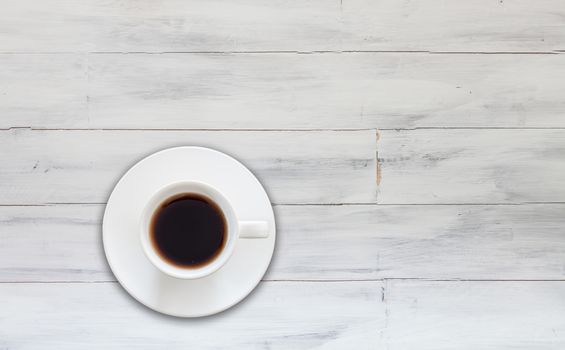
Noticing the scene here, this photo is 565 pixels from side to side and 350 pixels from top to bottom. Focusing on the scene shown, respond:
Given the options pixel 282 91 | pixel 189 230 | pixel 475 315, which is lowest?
pixel 475 315

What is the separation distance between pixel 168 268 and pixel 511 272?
1.40ft

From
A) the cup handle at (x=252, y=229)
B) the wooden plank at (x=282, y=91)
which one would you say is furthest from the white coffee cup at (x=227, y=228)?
the wooden plank at (x=282, y=91)

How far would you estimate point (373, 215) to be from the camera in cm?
78

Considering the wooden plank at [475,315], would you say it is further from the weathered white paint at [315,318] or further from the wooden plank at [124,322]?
the wooden plank at [124,322]

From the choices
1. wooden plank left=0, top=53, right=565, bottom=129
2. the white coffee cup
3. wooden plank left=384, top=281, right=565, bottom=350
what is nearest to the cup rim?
the white coffee cup

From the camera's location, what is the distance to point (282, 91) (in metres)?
0.77

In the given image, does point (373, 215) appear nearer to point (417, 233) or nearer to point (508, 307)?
point (417, 233)

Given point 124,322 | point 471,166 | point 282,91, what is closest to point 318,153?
point 282,91

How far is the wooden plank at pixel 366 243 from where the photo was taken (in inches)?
30.2

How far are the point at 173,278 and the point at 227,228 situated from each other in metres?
0.09

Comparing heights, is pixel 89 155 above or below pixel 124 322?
above

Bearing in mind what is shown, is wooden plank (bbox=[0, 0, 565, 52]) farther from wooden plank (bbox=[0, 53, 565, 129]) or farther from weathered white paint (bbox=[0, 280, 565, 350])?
weathered white paint (bbox=[0, 280, 565, 350])

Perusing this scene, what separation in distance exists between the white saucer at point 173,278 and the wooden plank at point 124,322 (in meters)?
0.04

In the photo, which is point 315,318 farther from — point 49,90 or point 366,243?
point 49,90
